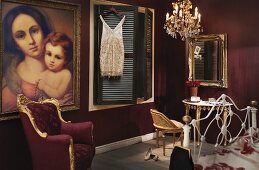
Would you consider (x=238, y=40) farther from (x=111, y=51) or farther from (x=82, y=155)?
(x=82, y=155)

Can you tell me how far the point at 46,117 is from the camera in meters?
4.00

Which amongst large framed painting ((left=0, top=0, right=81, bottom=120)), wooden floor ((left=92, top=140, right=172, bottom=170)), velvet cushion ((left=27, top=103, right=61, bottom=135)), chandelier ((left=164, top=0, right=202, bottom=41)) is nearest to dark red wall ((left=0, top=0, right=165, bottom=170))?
large framed painting ((left=0, top=0, right=81, bottom=120))

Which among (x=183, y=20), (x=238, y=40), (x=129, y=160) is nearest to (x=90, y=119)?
(x=129, y=160)

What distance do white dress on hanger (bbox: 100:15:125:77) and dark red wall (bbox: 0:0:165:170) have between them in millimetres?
236

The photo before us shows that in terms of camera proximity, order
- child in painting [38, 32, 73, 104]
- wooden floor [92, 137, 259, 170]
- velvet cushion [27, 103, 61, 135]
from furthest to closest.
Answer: child in painting [38, 32, 73, 104] → velvet cushion [27, 103, 61, 135] → wooden floor [92, 137, 259, 170]

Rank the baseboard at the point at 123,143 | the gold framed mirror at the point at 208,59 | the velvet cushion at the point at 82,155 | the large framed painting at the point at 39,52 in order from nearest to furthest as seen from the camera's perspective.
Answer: the velvet cushion at the point at 82,155 → the large framed painting at the point at 39,52 → the baseboard at the point at 123,143 → the gold framed mirror at the point at 208,59

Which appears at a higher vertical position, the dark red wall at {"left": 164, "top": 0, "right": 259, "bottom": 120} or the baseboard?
the dark red wall at {"left": 164, "top": 0, "right": 259, "bottom": 120}

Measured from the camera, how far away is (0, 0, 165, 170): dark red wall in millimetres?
4039

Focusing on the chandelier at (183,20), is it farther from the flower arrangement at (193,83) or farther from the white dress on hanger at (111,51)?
the flower arrangement at (193,83)

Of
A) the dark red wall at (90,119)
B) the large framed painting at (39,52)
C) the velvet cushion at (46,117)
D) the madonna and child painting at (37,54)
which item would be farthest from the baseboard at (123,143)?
the velvet cushion at (46,117)

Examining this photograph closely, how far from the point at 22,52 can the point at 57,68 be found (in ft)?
1.91

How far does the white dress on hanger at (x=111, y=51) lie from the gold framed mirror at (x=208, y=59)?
1.54 meters

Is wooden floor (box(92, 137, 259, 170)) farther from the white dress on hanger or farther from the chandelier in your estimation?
the chandelier

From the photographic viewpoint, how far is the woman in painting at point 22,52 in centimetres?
396
